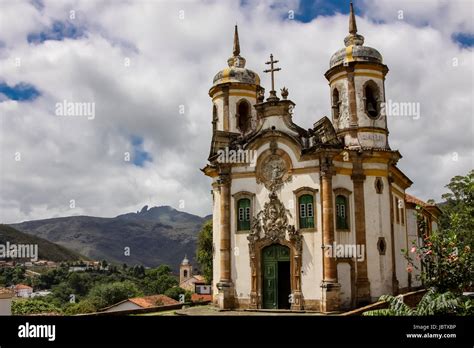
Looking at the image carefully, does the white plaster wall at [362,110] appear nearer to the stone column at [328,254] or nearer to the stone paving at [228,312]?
the stone column at [328,254]

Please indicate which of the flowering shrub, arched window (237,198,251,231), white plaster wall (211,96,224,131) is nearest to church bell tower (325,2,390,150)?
arched window (237,198,251,231)

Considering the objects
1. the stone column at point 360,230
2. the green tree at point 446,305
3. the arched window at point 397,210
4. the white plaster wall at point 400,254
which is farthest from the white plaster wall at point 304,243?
the green tree at point 446,305

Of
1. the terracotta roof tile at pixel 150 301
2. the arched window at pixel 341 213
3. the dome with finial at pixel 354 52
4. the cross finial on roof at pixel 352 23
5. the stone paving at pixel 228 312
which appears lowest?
the terracotta roof tile at pixel 150 301

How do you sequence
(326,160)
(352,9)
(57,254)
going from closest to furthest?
1. (326,160)
2. (352,9)
3. (57,254)

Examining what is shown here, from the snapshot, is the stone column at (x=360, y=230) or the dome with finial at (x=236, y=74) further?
the dome with finial at (x=236, y=74)

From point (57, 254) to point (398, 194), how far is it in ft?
456

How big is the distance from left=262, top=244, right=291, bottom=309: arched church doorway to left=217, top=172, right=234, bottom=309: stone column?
159cm

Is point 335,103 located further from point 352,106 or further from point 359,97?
point 359,97

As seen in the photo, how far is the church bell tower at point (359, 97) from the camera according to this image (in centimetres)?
2400

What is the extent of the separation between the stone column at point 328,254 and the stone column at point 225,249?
14.0 feet

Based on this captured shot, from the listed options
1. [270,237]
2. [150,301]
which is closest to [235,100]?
[270,237]

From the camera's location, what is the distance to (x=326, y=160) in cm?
2219
